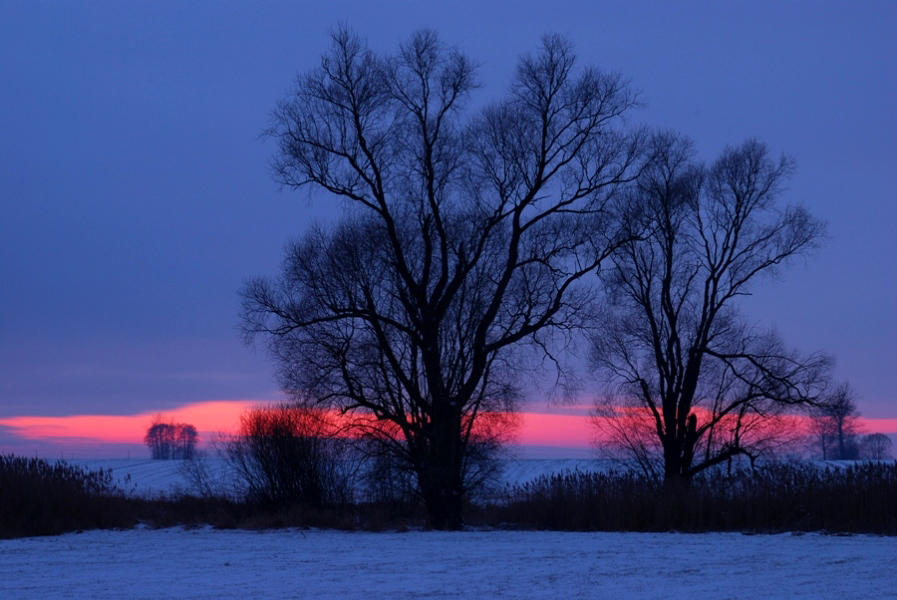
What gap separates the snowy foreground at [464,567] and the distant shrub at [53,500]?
2725 millimetres

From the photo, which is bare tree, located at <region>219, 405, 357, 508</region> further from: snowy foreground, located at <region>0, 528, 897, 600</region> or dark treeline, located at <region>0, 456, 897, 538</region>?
snowy foreground, located at <region>0, 528, 897, 600</region>

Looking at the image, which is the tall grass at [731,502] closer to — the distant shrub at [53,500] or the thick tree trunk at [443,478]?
the thick tree trunk at [443,478]

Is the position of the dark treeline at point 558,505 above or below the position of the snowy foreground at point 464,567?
above

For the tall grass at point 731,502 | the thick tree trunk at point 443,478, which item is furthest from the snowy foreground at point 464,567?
the thick tree trunk at point 443,478

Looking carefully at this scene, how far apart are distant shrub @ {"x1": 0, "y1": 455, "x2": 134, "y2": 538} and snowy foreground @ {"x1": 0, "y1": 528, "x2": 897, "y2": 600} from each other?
107 inches

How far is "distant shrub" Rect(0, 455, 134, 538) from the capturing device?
23734 millimetres

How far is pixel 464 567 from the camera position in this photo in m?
14.6

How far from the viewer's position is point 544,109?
25828 mm

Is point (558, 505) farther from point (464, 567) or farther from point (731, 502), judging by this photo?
point (464, 567)

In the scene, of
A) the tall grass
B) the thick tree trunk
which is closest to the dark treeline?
the tall grass

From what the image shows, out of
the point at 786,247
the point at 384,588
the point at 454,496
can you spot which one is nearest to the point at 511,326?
the point at 454,496

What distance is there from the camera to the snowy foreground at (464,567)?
11.7 m

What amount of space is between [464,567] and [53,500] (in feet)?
48.8

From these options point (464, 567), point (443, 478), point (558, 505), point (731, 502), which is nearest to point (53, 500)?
point (443, 478)
